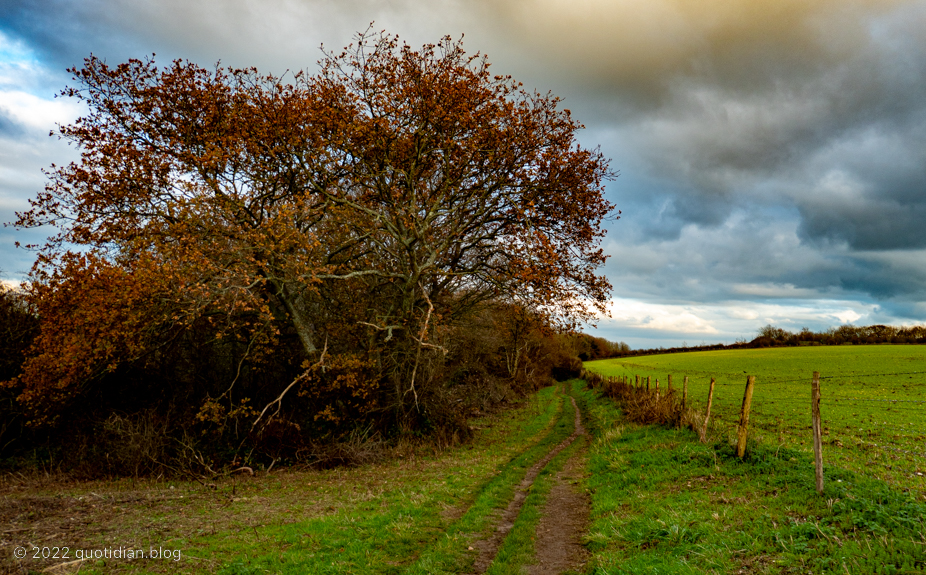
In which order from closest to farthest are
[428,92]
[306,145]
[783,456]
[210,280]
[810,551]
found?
[810,551]
[783,456]
[210,280]
[428,92]
[306,145]

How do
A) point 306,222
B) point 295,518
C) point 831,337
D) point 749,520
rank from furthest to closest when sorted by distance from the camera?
point 831,337
point 306,222
point 295,518
point 749,520

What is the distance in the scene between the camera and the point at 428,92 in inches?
677

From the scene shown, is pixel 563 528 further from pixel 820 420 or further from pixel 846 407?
pixel 846 407

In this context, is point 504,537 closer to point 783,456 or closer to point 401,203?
point 783,456

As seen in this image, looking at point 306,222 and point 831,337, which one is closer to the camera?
point 306,222

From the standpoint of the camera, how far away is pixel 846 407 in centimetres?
2356

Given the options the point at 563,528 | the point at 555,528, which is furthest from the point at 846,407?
the point at 555,528

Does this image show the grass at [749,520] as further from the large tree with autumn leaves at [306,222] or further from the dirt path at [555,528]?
the large tree with autumn leaves at [306,222]

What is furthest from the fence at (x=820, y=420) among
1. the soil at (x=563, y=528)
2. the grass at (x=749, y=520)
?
the soil at (x=563, y=528)

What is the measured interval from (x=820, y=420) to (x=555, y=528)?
23.8 feet

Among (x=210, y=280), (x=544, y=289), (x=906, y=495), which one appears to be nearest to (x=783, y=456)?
(x=906, y=495)

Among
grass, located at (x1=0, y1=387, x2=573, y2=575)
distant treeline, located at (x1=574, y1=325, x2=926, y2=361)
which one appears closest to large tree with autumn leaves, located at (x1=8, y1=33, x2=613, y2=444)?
grass, located at (x1=0, y1=387, x2=573, y2=575)

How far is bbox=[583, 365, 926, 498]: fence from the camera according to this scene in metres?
10.2

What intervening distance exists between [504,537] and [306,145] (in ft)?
49.7
